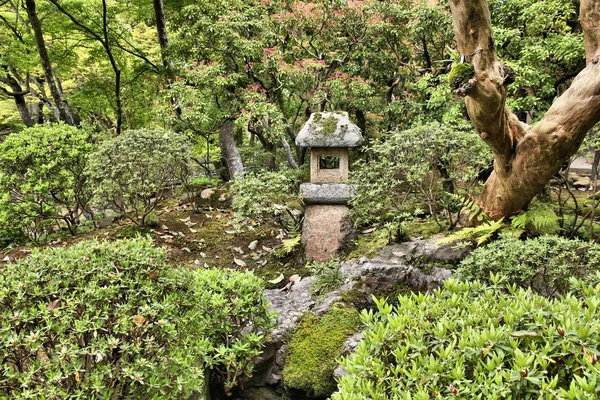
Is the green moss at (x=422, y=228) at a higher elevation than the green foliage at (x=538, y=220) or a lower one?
lower

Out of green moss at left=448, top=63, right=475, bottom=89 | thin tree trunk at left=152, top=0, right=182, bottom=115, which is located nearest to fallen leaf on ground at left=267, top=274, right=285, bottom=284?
green moss at left=448, top=63, right=475, bottom=89

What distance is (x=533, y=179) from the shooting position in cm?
410

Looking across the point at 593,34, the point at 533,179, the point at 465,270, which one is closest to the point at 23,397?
the point at 465,270

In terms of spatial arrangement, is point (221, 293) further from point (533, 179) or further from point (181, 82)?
point (181, 82)

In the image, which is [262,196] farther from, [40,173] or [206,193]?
[40,173]

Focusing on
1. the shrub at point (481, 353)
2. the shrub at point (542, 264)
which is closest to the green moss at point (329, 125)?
the shrub at point (542, 264)

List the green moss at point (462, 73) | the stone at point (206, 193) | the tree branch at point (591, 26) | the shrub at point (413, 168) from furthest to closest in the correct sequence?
the stone at point (206, 193) → the shrub at point (413, 168) → the tree branch at point (591, 26) → the green moss at point (462, 73)

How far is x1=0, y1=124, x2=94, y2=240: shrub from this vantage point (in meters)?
5.81

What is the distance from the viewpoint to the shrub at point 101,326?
2176 millimetres

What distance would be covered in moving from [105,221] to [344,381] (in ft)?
22.1

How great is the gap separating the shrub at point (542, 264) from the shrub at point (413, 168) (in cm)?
143

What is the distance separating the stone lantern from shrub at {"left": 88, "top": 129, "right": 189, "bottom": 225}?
220 centimetres

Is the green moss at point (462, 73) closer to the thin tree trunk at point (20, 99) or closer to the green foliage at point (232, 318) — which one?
the green foliage at point (232, 318)

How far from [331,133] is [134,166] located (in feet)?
9.72
